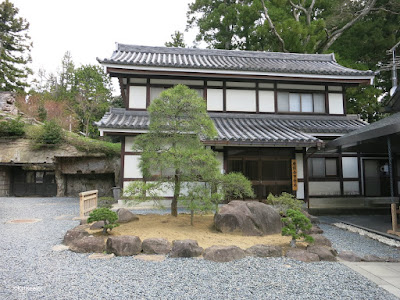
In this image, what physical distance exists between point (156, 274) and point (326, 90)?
1170 cm

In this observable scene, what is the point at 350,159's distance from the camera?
11.7 metres

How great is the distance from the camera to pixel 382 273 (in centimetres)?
407

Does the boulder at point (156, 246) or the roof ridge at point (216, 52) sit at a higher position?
the roof ridge at point (216, 52)

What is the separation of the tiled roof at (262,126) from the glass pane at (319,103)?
0.40 meters

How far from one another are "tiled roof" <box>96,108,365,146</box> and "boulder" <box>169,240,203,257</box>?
472 cm

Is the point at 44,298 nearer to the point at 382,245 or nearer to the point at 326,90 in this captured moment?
the point at 382,245

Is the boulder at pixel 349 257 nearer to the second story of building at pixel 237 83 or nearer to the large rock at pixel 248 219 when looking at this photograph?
the large rock at pixel 248 219

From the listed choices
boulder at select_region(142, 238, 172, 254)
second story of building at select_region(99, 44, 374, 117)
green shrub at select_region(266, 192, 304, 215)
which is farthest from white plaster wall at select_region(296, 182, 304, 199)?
boulder at select_region(142, 238, 172, 254)

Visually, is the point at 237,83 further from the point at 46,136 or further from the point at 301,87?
the point at 46,136

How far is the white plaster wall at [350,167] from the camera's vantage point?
1166 cm

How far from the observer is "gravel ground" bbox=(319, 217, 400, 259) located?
5.25 meters

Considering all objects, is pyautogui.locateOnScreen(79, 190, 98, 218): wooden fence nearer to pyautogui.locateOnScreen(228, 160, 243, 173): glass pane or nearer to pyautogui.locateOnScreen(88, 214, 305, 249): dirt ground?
pyautogui.locateOnScreen(88, 214, 305, 249): dirt ground

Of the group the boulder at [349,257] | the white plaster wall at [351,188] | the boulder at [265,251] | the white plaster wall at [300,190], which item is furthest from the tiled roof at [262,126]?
the boulder at [349,257]

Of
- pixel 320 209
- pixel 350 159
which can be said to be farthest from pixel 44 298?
pixel 350 159
